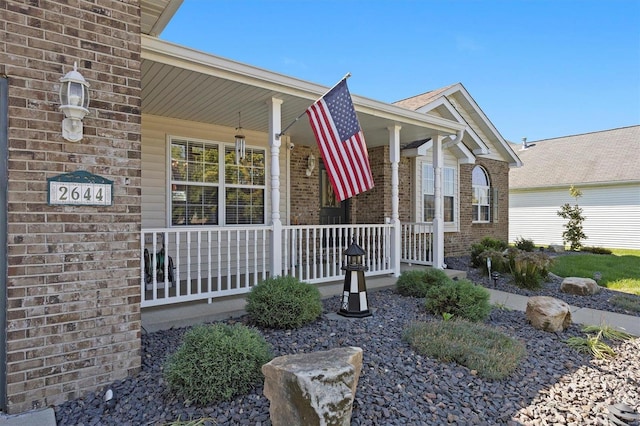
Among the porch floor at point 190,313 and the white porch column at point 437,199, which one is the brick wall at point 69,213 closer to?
the porch floor at point 190,313

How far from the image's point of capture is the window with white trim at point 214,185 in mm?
6484

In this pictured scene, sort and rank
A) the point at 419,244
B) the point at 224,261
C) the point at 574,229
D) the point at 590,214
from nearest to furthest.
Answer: the point at 224,261, the point at 419,244, the point at 574,229, the point at 590,214

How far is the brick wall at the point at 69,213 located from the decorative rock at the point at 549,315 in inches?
175

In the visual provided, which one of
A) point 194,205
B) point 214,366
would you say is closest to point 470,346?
point 214,366

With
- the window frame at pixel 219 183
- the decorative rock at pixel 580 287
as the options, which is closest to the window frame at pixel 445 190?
the decorative rock at pixel 580 287

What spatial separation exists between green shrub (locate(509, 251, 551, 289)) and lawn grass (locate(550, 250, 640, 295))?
0.37 m

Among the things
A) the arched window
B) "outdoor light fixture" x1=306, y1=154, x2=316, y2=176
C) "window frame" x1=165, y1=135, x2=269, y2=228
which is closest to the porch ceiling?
"window frame" x1=165, y1=135, x2=269, y2=228

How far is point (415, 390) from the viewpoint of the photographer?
284 centimetres

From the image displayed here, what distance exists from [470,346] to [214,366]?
91.3 inches

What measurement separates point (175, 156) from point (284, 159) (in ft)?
7.38

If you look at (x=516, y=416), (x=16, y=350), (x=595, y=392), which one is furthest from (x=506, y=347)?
(x=16, y=350)

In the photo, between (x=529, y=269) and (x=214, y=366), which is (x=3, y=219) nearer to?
(x=214, y=366)

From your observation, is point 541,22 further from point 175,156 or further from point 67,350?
point 67,350

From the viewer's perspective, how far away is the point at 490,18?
32.6 ft
